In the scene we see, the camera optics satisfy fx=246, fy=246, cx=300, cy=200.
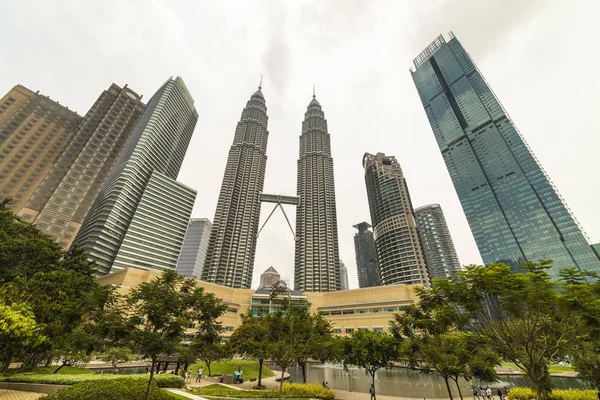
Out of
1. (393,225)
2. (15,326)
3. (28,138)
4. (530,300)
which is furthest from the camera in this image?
(393,225)

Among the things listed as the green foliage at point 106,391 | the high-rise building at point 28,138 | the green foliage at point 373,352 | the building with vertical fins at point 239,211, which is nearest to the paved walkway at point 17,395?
the green foliage at point 106,391

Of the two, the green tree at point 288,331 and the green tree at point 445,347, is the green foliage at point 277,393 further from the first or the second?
the green tree at point 445,347

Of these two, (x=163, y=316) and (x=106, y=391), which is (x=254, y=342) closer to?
(x=163, y=316)

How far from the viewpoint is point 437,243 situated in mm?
185625

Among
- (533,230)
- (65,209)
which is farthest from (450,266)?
(65,209)

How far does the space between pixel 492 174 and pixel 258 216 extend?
142 m

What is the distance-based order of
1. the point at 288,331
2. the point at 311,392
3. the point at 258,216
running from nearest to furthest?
the point at 311,392, the point at 288,331, the point at 258,216

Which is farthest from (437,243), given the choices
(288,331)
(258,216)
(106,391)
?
(106,391)

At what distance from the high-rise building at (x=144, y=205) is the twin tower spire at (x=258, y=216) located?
72.7 feet

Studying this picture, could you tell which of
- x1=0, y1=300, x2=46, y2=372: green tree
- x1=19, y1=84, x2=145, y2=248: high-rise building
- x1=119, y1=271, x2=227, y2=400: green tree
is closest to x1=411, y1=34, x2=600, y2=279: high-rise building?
x1=119, y1=271, x2=227, y2=400: green tree

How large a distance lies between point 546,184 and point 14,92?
262 metres

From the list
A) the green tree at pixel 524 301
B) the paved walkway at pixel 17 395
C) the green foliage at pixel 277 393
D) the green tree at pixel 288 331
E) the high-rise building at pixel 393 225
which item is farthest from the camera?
the high-rise building at pixel 393 225

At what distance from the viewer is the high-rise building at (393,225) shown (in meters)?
117

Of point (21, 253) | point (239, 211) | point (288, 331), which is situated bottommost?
Answer: point (288, 331)
